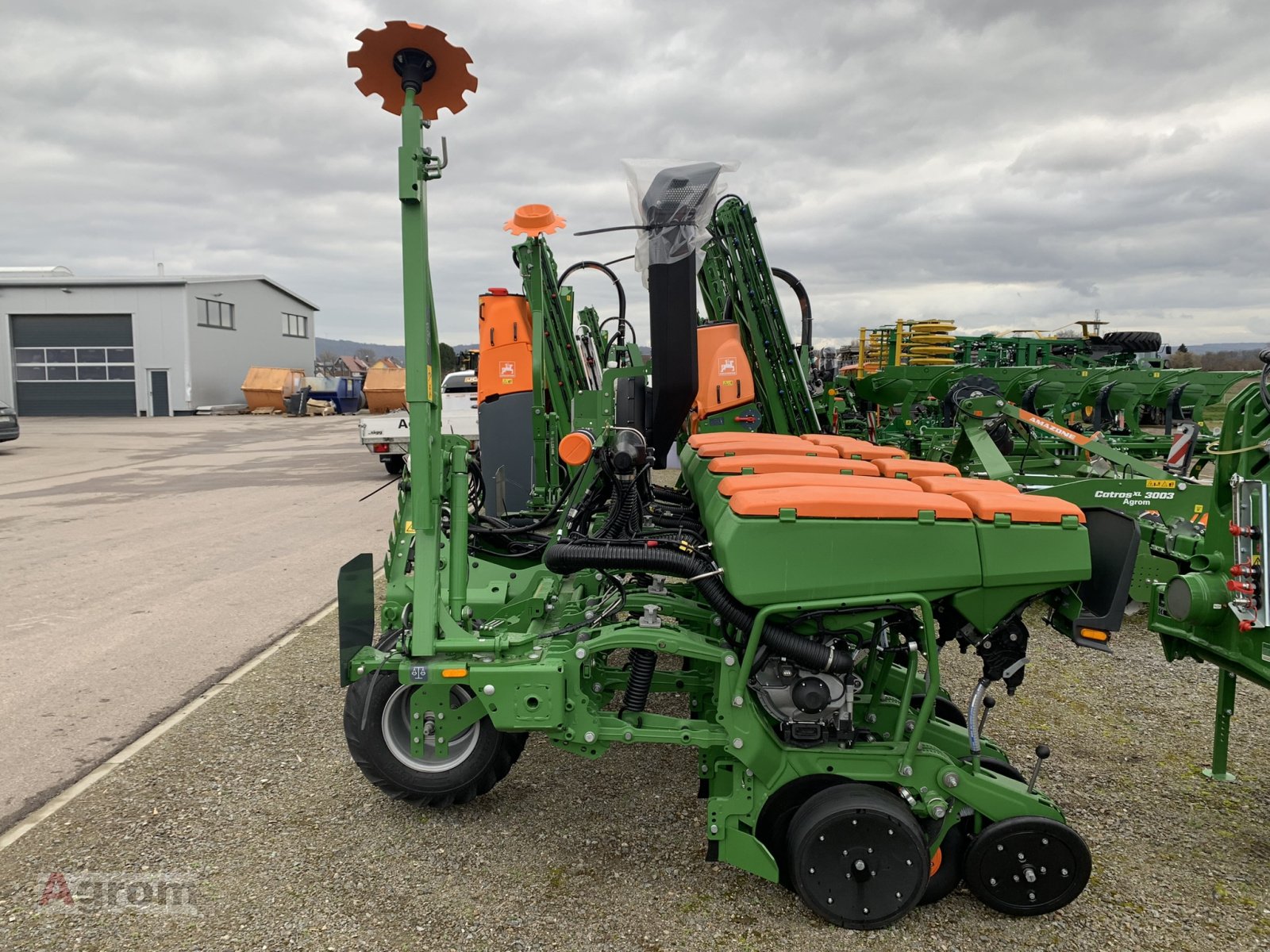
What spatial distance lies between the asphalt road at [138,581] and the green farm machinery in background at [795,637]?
207 centimetres

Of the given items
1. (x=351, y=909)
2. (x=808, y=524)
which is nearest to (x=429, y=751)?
(x=351, y=909)

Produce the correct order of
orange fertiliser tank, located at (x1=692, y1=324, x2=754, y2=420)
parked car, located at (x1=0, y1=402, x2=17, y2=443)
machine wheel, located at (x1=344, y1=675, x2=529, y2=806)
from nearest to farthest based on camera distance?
machine wheel, located at (x1=344, y1=675, x2=529, y2=806) → orange fertiliser tank, located at (x1=692, y1=324, x2=754, y2=420) → parked car, located at (x1=0, y1=402, x2=17, y2=443)

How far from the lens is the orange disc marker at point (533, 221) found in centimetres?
764

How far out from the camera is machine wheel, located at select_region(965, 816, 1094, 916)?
2.79 m

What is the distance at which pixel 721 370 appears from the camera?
7500 millimetres

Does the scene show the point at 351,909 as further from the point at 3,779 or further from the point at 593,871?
the point at 3,779

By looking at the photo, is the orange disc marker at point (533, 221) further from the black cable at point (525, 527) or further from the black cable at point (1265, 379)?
the black cable at point (1265, 379)

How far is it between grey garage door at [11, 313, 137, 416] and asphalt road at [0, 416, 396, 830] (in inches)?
812

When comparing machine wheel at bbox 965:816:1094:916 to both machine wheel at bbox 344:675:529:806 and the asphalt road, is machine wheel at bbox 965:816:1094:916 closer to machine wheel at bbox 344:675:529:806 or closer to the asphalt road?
machine wheel at bbox 344:675:529:806

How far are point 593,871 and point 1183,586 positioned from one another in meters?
2.51

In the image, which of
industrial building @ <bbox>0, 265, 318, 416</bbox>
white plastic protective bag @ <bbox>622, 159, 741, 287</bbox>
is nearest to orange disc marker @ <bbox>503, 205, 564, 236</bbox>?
white plastic protective bag @ <bbox>622, 159, 741, 287</bbox>

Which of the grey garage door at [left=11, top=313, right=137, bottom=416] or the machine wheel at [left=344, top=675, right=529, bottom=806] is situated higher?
the grey garage door at [left=11, top=313, right=137, bottom=416]

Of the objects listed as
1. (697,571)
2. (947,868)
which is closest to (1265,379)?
(947,868)

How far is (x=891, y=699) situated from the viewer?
346 centimetres
